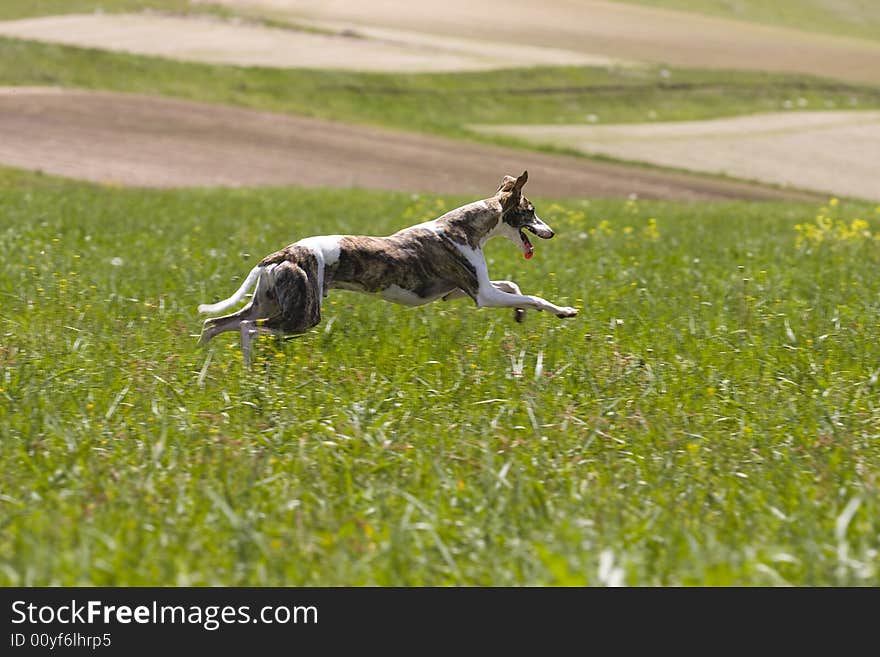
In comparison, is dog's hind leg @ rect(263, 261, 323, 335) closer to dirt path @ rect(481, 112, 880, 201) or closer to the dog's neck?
the dog's neck

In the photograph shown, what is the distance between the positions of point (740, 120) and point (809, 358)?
114ft

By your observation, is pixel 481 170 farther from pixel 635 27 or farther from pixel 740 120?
pixel 635 27

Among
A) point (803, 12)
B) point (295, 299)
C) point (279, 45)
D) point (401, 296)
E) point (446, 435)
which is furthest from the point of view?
point (803, 12)

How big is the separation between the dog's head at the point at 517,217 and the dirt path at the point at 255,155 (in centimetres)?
1683

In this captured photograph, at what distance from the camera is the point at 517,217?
26.7 feet

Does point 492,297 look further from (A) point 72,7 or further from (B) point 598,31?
(B) point 598,31

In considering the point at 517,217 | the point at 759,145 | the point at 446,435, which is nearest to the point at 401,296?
the point at 517,217

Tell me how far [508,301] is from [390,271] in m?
0.82

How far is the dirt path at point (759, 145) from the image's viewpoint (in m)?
32.4

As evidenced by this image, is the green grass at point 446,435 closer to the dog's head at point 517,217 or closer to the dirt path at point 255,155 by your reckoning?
the dog's head at point 517,217

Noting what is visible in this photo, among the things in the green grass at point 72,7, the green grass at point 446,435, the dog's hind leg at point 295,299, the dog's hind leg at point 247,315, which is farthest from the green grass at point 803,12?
the dog's hind leg at point 295,299

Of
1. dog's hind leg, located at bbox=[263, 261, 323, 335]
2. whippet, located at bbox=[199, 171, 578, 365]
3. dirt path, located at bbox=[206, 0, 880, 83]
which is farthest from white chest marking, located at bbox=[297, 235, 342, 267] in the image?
dirt path, located at bbox=[206, 0, 880, 83]

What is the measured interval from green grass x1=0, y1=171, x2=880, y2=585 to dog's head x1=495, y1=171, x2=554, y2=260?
2.35 ft

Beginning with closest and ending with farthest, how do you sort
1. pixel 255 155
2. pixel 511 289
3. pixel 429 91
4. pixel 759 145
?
pixel 511 289 < pixel 255 155 < pixel 759 145 < pixel 429 91
